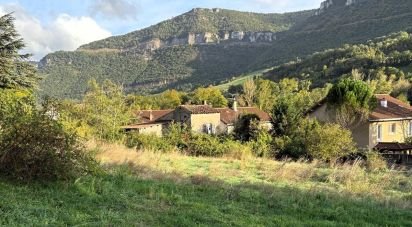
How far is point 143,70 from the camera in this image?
192m

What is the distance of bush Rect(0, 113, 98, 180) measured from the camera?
903 centimetres

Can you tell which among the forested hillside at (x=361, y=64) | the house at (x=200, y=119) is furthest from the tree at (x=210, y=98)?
the forested hillside at (x=361, y=64)

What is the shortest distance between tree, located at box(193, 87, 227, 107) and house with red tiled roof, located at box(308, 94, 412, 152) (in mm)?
41803

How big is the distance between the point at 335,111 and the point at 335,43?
116854 millimetres

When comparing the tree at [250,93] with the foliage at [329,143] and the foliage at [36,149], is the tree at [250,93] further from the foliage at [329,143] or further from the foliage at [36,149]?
the foliage at [36,149]

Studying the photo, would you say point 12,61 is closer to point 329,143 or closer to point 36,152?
point 329,143

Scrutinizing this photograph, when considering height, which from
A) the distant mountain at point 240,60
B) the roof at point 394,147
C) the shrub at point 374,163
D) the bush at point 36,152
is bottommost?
the shrub at point 374,163

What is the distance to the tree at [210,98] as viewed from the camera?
87250 millimetres

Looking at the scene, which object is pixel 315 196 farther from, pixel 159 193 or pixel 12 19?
pixel 12 19

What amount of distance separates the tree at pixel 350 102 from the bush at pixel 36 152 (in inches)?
1334

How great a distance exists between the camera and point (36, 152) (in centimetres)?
909

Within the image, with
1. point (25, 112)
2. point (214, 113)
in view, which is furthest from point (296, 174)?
point (214, 113)

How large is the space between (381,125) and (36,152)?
39.0 metres

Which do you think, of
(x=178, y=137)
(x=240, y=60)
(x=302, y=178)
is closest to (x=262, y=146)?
(x=178, y=137)
